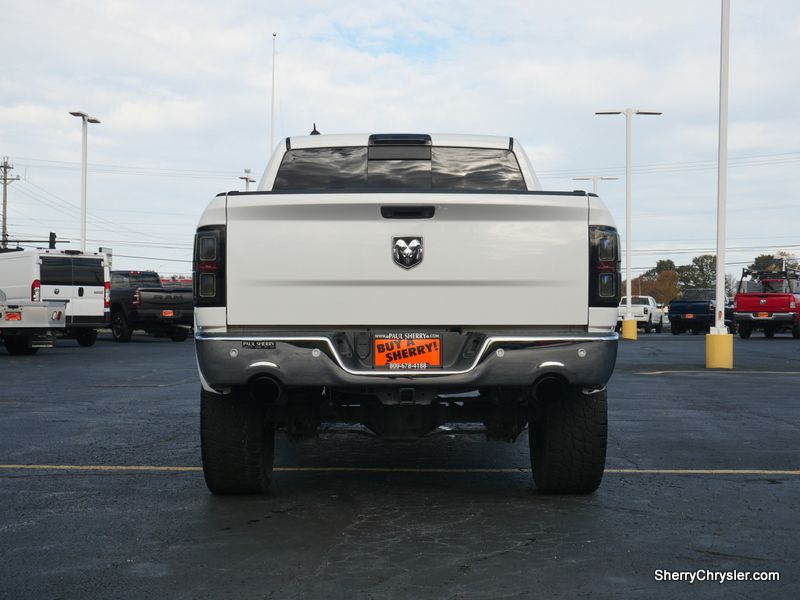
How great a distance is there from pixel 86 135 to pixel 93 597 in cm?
3710

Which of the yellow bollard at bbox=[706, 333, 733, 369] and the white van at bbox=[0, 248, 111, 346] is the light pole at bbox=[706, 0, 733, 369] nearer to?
the yellow bollard at bbox=[706, 333, 733, 369]

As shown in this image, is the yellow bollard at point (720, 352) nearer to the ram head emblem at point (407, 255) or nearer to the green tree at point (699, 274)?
the ram head emblem at point (407, 255)

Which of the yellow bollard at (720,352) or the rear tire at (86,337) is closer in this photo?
the yellow bollard at (720,352)

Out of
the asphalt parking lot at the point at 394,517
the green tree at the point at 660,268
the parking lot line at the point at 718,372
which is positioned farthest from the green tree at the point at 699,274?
the asphalt parking lot at the point at 394,517

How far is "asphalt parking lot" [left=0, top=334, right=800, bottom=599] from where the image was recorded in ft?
13.7

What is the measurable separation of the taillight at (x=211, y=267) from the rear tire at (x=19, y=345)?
55.2 ft

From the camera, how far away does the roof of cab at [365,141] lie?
7309 mm

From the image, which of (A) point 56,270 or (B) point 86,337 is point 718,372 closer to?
(A) point 56,270

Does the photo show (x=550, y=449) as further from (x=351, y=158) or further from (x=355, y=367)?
(x=351, y=158)

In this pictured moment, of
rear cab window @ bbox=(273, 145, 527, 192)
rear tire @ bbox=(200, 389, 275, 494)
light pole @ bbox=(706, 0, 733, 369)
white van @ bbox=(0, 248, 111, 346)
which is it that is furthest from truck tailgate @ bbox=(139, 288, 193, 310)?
rear tire @ bbox=(200, 389, 275, 494)

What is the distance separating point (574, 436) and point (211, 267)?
7.40ft

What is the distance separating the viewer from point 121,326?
92.9 ft

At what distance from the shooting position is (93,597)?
397 centimetres

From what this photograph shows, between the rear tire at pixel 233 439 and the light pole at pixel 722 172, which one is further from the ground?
the light pole at pixel 722 172
